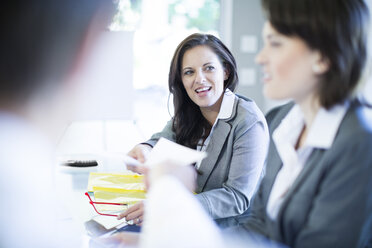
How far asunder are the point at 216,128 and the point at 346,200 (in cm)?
69

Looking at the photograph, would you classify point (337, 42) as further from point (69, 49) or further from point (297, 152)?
point (69, 49)

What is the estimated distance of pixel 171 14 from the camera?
9.28ft

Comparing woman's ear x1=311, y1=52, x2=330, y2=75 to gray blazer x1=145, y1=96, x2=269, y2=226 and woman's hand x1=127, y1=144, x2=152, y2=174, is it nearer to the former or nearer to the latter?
gray blazer x1=145, y1=96, x2=269, y2=226

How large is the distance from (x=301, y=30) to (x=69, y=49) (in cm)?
47

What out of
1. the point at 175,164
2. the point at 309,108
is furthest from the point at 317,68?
the point at 175,164

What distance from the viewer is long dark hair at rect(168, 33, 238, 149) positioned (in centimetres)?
142

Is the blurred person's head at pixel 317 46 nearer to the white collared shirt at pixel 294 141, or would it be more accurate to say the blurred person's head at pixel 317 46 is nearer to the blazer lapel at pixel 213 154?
the white collared shirt at pixel 294 141

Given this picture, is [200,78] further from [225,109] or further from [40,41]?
[40,41]

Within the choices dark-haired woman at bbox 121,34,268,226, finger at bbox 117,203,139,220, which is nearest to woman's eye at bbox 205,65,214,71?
dark-haired woman at bbox 121,34,268,226

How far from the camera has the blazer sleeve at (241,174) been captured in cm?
114

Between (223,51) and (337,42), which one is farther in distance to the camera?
(223,51)

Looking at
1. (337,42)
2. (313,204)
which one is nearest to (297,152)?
(313,204)

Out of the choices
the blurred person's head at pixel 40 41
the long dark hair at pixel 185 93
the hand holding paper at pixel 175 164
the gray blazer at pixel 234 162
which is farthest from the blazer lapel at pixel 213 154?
the blurred person's head at pixel 40 41

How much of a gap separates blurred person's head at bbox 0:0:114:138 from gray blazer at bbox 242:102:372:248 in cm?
52
